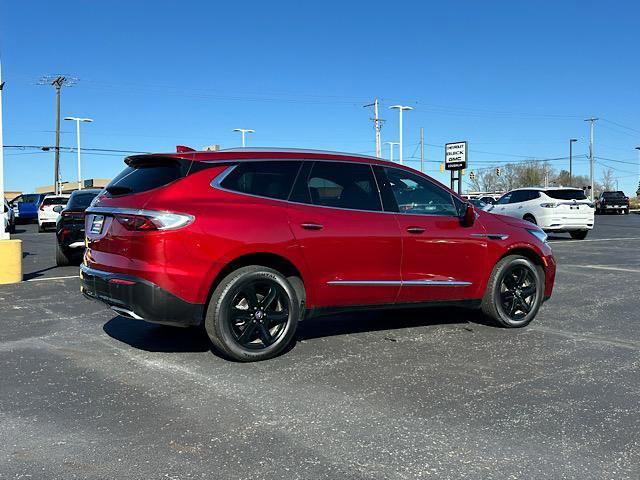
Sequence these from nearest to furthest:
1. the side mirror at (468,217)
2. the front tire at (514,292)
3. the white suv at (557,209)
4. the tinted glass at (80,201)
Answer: the side mirror at (468,217) < the front tire at (514,292) < the tinted glass at (80,201) < the white suv at (557,209)

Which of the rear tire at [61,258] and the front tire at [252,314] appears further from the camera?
the rear tire at [61,258]

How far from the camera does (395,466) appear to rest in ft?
10.1

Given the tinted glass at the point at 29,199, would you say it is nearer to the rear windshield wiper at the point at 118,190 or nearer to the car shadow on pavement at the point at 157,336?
the car shadow on pavement at the point at 157,336

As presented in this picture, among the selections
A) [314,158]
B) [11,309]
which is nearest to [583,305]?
[314,158]

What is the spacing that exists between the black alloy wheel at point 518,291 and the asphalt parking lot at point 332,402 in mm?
245

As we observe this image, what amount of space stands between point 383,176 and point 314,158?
73cm

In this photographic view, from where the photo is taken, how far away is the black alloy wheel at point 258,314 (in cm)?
488

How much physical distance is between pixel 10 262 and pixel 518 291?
7813 millimetres

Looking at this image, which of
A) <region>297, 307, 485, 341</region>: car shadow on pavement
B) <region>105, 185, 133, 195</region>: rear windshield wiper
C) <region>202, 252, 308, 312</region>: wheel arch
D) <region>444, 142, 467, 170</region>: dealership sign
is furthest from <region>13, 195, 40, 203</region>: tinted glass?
<region>202, 252, 308, 312</region>: wheel arch

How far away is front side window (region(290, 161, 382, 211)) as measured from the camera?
5.29 metres

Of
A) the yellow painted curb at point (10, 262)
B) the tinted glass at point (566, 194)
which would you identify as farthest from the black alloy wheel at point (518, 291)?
the tinted glass at point (566, 194)

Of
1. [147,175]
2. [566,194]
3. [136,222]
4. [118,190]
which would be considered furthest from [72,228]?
[566,194]

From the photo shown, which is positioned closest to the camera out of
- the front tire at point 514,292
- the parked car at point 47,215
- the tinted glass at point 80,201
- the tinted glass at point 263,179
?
the tinted glass at point 263,179

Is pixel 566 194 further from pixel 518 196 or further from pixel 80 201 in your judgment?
pixel 80 201
